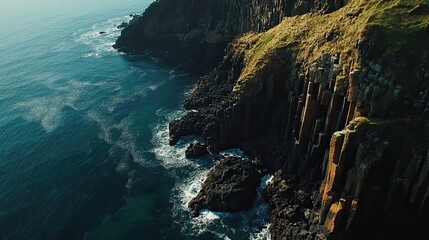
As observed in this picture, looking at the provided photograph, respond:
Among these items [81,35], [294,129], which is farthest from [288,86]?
[81,35]

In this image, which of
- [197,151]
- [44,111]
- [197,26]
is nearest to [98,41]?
[197,26]

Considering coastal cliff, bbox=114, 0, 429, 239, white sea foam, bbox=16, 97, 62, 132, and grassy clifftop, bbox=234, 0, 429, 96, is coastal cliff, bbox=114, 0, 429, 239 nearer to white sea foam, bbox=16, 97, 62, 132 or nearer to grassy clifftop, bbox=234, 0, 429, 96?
grassy clifftop, bbox=234, 0, 429, 96

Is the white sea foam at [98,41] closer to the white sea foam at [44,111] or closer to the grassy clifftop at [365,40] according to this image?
the white sea foam at [44,111]

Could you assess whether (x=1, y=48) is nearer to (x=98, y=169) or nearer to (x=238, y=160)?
(x=98, y=169)

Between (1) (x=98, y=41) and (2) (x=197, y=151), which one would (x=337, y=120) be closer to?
(2) (x=197, y=151)

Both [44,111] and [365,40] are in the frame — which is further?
[44,111]

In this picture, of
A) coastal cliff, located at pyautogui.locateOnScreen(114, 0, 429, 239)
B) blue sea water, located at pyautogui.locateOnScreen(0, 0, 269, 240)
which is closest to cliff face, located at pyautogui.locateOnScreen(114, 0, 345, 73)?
blue sea water, located at pyautogui.locateOnScreen(0, 0, 269, 240)

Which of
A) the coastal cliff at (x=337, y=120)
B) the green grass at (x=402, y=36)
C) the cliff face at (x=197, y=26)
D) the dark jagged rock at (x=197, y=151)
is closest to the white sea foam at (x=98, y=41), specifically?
the cliff face at (x=197, y=26)
